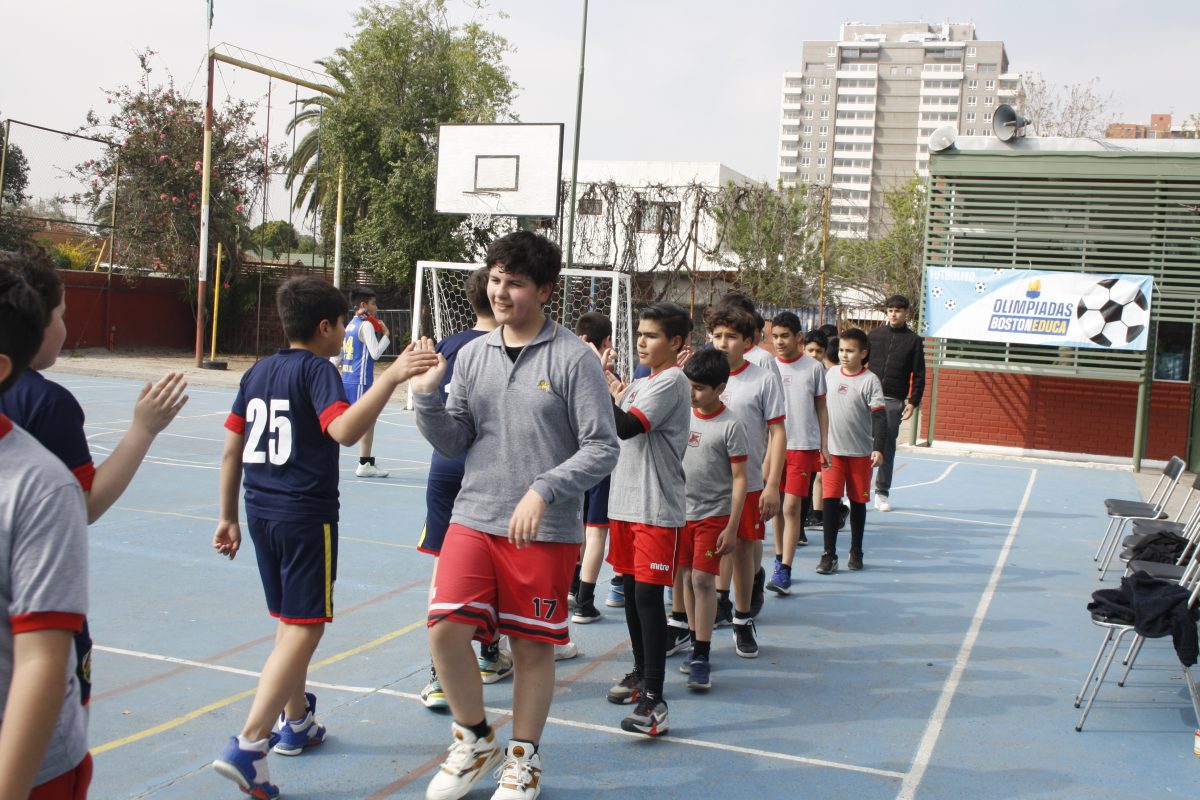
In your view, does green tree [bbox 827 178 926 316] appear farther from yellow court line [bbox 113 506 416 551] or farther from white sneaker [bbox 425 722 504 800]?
white sneaker [bbox 425 722 504 800]

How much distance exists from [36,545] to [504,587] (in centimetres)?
212

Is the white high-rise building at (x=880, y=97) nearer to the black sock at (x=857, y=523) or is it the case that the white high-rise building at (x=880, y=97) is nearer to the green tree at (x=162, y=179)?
the green tree at (x=162, y=179)

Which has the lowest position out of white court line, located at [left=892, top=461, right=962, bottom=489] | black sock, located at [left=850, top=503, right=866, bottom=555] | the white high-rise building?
white court line, located at [left=892, top=461, right=962, bottom=489]

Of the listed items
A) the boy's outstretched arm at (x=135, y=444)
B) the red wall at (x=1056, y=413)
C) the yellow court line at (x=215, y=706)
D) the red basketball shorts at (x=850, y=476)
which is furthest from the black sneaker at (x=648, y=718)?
the red wall at (x=1056, y=413)

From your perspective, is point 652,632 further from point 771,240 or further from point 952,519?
point 771,240

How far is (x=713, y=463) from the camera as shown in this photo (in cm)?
538

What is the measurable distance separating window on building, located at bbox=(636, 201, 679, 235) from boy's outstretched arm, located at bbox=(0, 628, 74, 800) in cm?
2797

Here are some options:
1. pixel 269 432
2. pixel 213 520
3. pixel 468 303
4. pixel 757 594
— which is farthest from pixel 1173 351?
pixel 269 432

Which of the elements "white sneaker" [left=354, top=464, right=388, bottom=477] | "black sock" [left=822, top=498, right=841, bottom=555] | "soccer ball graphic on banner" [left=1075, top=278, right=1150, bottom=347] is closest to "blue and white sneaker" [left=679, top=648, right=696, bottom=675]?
"black sock" [left=822, top=498, right=841, bottom=555]

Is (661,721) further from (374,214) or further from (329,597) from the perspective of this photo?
(374,214)

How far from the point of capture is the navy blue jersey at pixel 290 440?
3.88m

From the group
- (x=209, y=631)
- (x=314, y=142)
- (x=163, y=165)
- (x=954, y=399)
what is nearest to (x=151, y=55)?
(x=163, y=165)

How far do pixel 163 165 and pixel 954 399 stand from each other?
21681mm

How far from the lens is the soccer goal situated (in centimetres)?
1669
